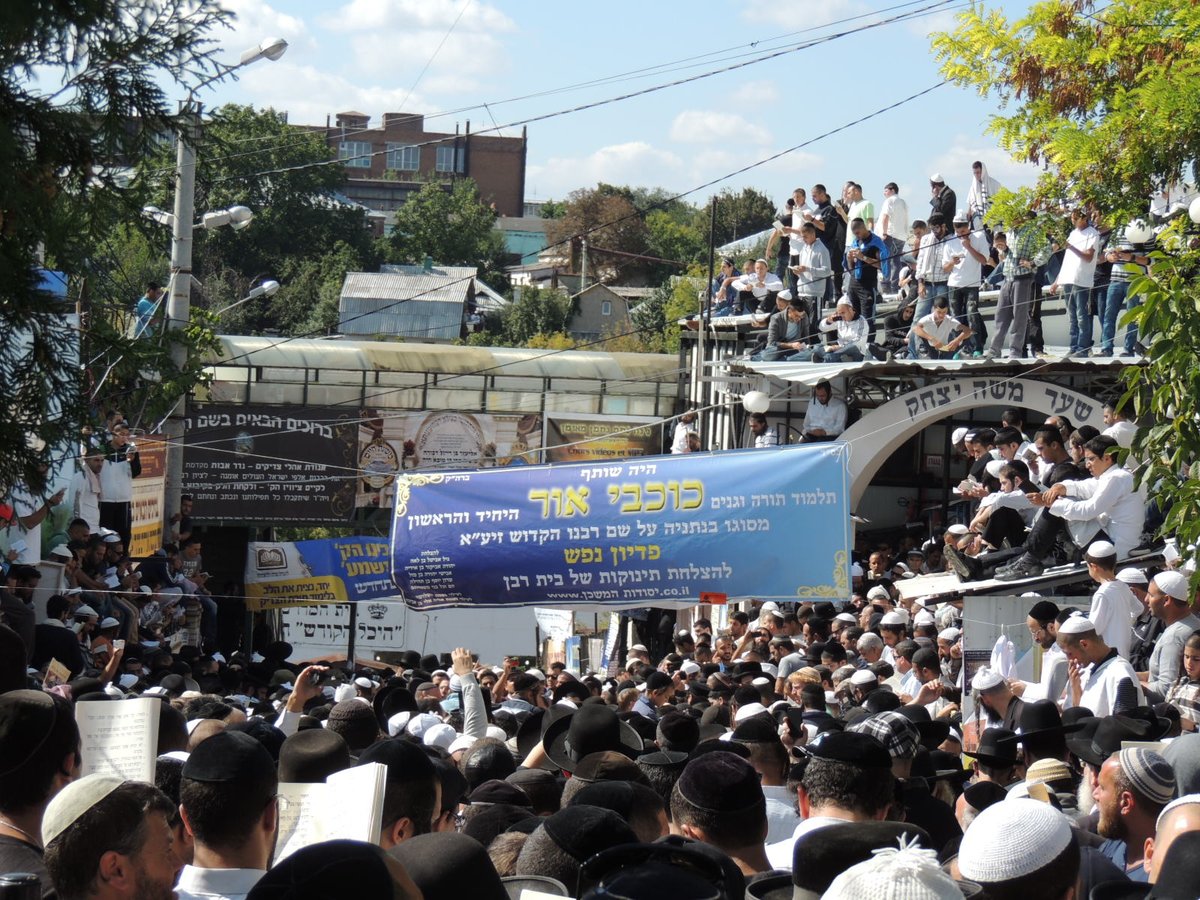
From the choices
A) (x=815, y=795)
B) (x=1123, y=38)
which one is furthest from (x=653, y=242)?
(x=815, y=795)

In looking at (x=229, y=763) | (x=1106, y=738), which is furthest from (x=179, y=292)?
(x=229, y=763)

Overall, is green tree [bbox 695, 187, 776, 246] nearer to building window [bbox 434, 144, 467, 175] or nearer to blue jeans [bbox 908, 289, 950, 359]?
building window [bbox 434, 144, 467, 175]

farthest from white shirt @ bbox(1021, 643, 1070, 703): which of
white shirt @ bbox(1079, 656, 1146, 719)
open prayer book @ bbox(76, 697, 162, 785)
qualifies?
open prayer book @ bbox(76, 697, 162, 785)

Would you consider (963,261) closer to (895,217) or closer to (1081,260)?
(1081,260)

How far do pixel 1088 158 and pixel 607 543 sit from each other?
515cm

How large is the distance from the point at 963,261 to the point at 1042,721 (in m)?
13.2

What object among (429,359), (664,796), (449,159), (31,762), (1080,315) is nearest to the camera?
(31,762)

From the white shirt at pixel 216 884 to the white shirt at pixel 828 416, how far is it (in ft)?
55.6

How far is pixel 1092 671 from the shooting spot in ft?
28.0

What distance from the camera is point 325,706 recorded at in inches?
374

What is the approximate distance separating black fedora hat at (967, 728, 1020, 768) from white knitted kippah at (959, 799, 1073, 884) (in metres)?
3.07

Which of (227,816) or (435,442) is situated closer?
(227,816)

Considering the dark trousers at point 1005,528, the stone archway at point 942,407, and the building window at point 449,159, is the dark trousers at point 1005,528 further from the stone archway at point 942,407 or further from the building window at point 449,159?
the building window at point 449,159

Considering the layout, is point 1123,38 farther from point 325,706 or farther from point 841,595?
point 325,706
